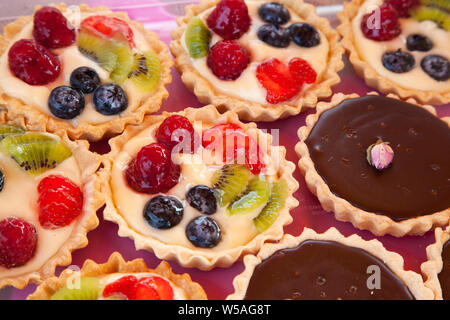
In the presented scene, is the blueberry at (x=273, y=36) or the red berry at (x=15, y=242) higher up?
the blueberry at (x=273, y=36)

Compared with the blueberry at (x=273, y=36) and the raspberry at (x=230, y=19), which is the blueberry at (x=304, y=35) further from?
the raspberry at (x=230, y=19)

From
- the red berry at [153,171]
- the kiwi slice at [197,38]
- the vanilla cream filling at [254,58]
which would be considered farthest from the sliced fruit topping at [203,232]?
the kiwi slice at [197,38]

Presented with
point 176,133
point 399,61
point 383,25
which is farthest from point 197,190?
point 383,25

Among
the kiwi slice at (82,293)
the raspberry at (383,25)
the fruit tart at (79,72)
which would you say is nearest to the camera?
the kiwi slice at (82,293)

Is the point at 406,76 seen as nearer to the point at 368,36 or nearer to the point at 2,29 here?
the point at 368,36

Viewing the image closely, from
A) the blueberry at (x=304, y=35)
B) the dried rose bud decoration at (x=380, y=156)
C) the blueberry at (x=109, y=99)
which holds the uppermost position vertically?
the blueberry at (x=304, y=35)
